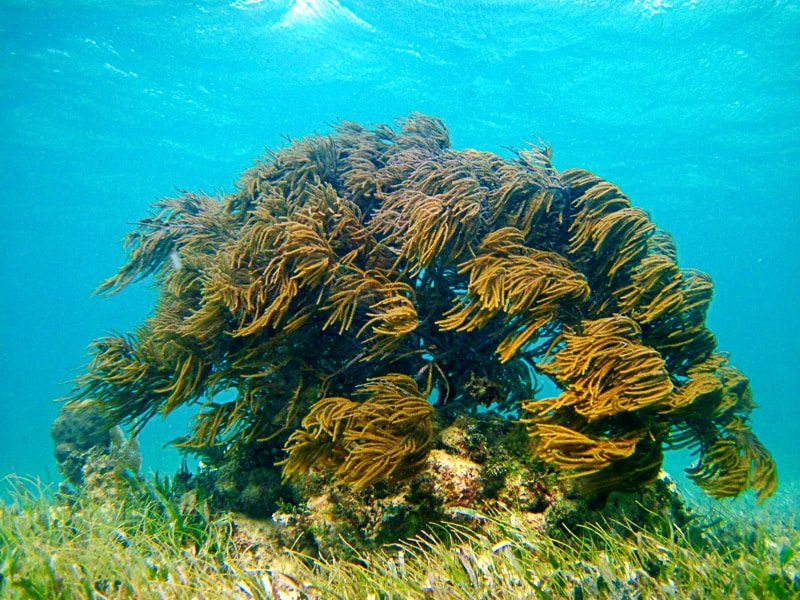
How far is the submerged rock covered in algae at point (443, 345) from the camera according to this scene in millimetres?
3908

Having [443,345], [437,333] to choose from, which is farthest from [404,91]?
[443,345]

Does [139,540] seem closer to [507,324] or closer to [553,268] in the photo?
[507,324]

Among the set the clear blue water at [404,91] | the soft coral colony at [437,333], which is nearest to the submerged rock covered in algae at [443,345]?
the soft coral colony at [437,333]

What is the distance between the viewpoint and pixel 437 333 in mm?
5238

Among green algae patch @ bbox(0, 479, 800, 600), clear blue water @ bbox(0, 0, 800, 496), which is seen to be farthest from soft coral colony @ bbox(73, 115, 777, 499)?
clear blue water @ bbox(0, 0, 800, 496)

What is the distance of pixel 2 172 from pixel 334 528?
53.8 meters

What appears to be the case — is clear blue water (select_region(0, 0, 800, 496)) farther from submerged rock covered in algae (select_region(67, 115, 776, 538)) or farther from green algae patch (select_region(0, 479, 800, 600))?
green algae patch (select_region(0, 479, 800, 600))

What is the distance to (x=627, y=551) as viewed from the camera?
133 inches

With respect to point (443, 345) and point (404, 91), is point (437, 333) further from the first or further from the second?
point (404, 91)

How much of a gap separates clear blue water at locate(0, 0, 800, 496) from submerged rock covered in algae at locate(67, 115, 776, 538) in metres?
3.09

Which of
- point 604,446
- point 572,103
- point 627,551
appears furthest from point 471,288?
point 572,103

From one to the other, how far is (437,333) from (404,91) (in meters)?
33.1

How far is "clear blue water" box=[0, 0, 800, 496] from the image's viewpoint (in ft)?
80.6

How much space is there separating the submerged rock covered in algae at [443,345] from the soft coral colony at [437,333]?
0.9 inches
